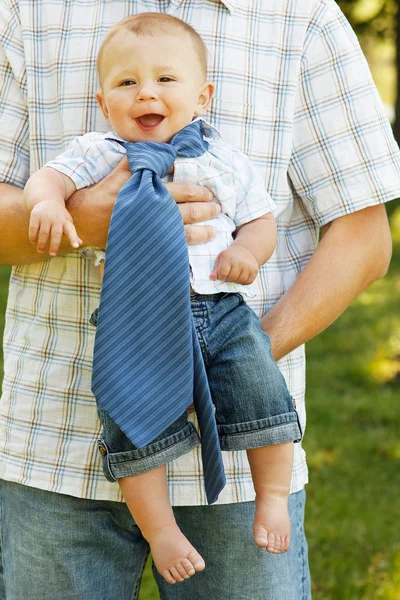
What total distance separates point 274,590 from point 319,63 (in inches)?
51.2

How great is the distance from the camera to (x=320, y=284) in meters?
2.16

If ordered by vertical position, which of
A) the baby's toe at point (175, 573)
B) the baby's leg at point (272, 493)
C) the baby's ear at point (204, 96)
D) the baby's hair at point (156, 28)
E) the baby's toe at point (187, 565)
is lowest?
the baby's toe at point (175, 573)

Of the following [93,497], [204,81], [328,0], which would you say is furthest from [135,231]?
[328,0]

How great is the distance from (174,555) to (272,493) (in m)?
0.26

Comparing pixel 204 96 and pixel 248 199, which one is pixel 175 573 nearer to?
pixel 248 199

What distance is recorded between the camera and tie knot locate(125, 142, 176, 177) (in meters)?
1.85

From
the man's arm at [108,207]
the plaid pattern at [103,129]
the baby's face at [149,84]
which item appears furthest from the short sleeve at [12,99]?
the baby's face at [149,84]

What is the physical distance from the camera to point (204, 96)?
207cm

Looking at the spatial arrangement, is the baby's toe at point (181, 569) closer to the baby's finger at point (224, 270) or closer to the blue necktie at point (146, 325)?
the blue necktie at point (146, 325)

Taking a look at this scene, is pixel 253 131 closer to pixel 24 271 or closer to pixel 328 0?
pixel 328 0

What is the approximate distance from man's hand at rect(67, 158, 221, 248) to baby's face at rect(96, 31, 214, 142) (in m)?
0.10

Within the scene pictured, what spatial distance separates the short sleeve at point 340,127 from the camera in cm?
214

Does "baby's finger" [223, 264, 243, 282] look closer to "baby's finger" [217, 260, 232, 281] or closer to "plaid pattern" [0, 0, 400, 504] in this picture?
"baby's finger" [217, 260, 232, 281]

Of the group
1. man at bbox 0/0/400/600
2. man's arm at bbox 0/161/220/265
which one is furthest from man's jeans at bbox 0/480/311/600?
man's arm at bbox 0/161/220/265
